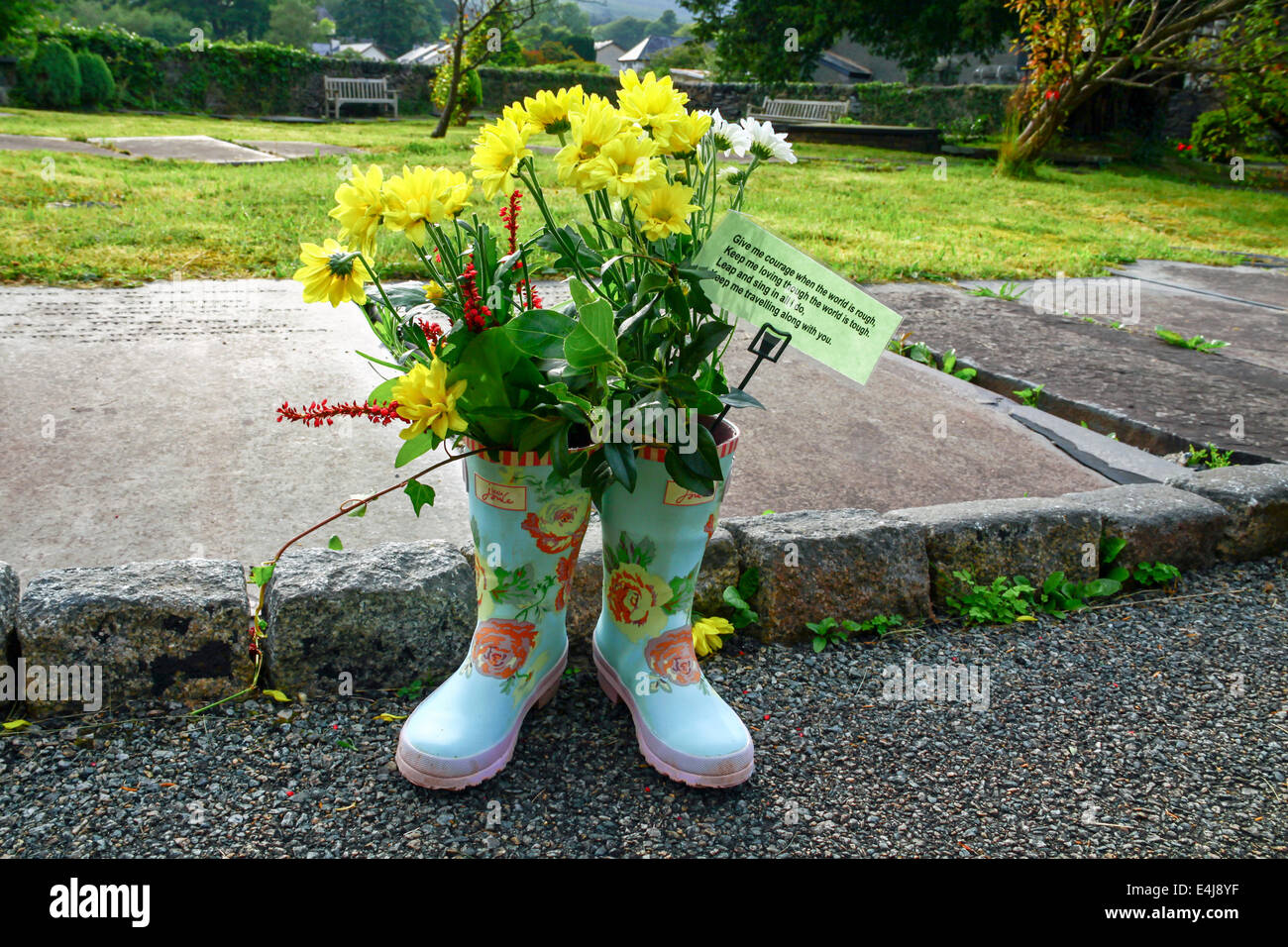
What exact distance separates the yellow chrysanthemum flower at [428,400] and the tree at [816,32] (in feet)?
62.7

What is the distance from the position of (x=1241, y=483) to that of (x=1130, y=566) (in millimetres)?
409

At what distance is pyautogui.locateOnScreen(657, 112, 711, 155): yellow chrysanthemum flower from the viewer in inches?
47.4

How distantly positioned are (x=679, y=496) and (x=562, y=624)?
1.01 feet

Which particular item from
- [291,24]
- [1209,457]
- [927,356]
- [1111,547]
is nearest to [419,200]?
[1111,547]

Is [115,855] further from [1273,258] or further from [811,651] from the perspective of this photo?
[1273,258]

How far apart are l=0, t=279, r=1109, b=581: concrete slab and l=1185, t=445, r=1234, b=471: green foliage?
12.3 inches

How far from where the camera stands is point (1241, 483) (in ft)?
7.30

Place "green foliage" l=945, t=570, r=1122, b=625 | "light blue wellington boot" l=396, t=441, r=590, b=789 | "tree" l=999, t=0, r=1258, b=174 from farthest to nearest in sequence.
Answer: "tree" l=999, t=0, r=1258, b=174, "green foliage" l=945, t=570, r=1122, b=625, "light blue wellington boot" l=396, t=441, r=590, b=789

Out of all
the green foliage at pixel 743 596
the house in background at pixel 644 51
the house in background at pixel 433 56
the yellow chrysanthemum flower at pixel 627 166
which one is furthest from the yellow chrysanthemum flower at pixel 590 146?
the house in background at pixel 644 51

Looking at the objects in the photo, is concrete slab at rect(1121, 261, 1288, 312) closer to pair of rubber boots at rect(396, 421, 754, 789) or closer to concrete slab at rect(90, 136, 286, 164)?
pair of rubber boots at rect(396, 421, 754, 789)

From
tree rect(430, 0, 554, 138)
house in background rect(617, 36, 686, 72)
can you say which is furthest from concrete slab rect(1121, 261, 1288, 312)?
house in background rect(617, 36, 686, 72)

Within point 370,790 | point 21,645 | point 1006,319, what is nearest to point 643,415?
point 370,790

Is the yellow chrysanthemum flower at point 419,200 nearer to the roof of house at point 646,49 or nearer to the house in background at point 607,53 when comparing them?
the roof of house at point 646,49

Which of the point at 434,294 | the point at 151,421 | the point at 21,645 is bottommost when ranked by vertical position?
the point at 21,645
